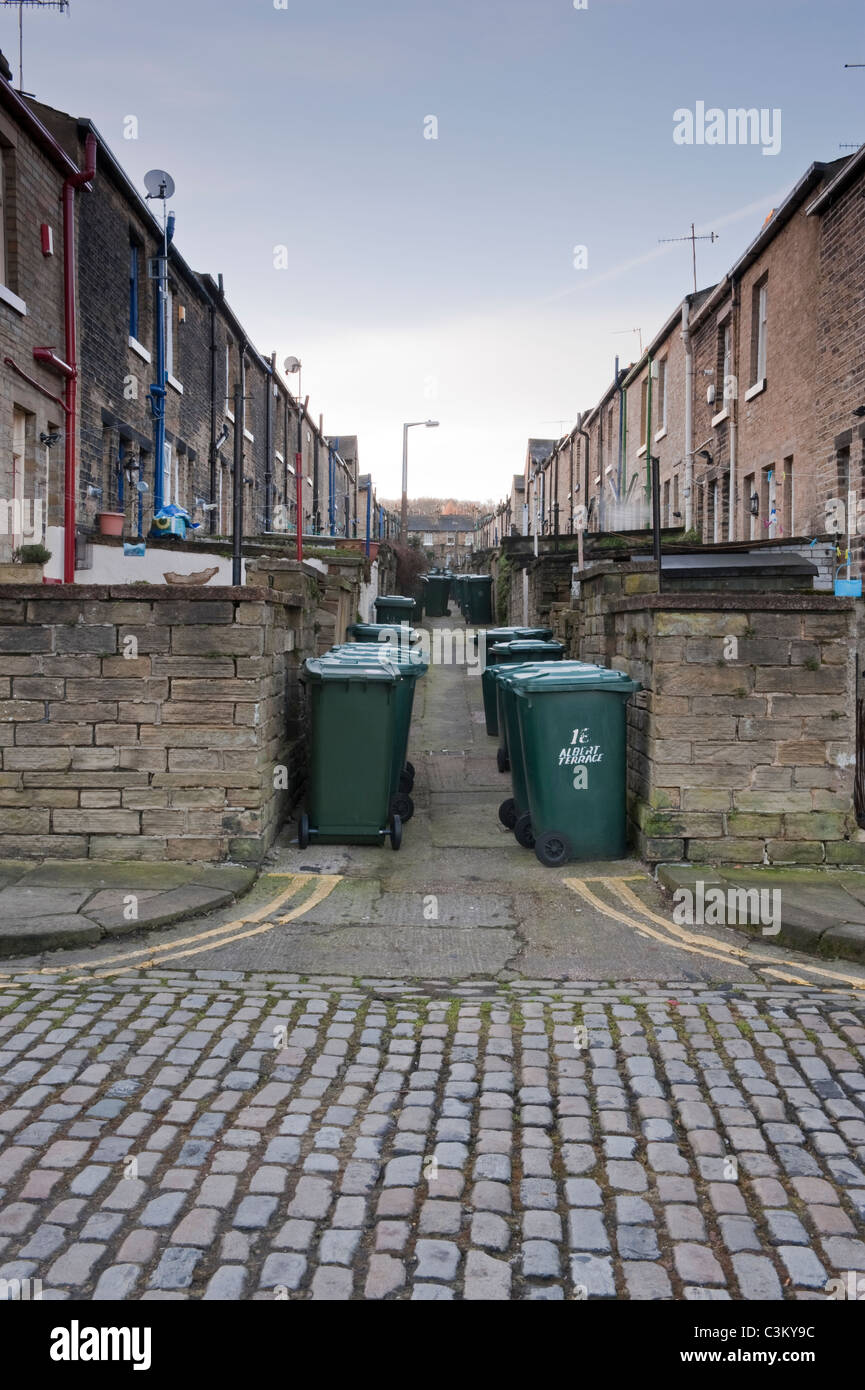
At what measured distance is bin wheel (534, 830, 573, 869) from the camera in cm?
748

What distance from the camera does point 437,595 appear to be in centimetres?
3688

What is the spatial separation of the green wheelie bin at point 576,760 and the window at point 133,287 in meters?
12.2

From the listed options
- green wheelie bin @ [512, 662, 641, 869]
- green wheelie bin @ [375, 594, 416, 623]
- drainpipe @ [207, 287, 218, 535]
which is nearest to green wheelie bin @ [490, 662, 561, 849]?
green wheelie bin @ [512, 662, 641, 869]

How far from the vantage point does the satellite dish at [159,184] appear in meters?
17.3

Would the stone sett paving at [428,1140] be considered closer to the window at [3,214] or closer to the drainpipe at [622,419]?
the window at [3,214]

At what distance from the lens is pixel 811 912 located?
6070mm

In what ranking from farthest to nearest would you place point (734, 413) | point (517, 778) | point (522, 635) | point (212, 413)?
point (212, 413)
point (734, 413)
point (522, 635)
point (517, 778)

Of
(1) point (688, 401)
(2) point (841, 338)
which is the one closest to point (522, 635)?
(2) point (841, 338)

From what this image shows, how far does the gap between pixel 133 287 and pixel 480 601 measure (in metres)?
16.5

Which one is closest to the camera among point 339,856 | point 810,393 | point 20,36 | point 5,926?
point 5,926

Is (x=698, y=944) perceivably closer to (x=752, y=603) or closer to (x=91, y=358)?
(x=752, y=603)
